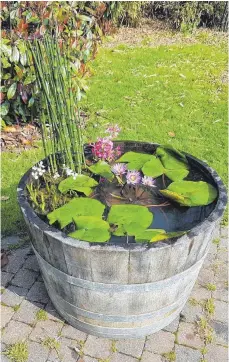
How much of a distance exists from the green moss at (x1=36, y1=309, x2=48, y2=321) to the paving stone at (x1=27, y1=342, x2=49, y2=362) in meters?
0.17

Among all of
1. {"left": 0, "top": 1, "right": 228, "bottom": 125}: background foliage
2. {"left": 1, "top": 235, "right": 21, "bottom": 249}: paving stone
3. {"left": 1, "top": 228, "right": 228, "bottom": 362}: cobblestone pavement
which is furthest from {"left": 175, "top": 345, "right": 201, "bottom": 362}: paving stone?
{"left": 0, "top": 1, "right": 228, "bottom": 125}: background foliage

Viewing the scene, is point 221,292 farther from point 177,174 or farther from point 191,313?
point 177,174

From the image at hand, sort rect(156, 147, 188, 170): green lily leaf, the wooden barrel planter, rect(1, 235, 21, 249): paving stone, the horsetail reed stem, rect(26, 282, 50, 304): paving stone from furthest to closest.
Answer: rect(1, 235, 21, 249): paving stone, rect(26, 282, 50, 304): paving stone, rect(156, 147, 188, 170): green lily leaf, the horsetail reed stem, the wooden barrel planter

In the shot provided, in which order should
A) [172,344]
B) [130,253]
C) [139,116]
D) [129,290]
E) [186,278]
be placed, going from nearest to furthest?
[130,253], [129,290], [186,278], [172,344], [139,116]

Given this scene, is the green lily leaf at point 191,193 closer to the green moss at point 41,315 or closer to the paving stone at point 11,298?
A: the green moss at point 41,315

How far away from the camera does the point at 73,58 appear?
4.21 meters

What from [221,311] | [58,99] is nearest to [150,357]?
[221,311]

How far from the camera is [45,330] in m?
2.39

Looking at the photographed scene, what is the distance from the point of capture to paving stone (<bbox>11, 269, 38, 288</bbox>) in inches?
107

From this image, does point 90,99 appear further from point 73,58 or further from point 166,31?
point 166,31

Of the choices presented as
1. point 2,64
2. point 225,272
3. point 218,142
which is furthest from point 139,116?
point 225,272

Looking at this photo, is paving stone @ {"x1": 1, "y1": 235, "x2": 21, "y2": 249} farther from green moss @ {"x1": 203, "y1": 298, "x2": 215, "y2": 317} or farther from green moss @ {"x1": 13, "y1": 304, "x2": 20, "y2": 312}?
green moss @ {"x1": 203, "y1": 298, "x2": 215, "y2": 317}

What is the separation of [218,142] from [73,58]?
72.8 inches

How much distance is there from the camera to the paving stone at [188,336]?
2.32m
